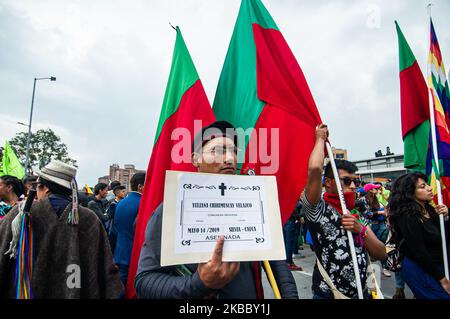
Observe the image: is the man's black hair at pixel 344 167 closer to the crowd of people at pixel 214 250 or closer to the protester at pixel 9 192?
the crowd of people at pixel 214 250

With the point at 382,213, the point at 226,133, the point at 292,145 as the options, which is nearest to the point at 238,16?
the point at 292,145

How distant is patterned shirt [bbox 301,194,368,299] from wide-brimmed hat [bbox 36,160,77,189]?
189 centimetres

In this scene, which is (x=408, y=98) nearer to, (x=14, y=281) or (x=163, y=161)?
(x=163, y=161)

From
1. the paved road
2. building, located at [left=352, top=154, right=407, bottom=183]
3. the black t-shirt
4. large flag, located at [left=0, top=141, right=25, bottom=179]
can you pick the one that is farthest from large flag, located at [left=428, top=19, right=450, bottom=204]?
building, located at [left=352, top=154, right=407, bottom=183]

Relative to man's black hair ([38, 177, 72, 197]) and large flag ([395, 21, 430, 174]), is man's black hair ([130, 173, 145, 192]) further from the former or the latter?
large flag ([395, 21, 430, 174])

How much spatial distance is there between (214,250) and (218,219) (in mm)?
135

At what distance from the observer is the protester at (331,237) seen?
1990mm

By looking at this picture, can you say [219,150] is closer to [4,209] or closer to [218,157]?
[218,157]

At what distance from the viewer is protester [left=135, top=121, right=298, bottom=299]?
3.74ft

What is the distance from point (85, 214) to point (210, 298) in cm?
148

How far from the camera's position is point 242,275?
1.38m

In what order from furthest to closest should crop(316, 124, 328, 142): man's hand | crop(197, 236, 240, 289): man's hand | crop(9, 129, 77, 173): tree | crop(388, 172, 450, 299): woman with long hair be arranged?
crop(9, 129, 77, 173): tree → crop(388, 172, 450, 299): woman with long hair → crop(316, 124, 328, 142): man's hand → crop(197, 236, 240, 289): man's hand

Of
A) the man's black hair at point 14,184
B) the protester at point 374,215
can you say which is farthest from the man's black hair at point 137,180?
the protester at point 374,215

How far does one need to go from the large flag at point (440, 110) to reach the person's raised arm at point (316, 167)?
1.39 metres
